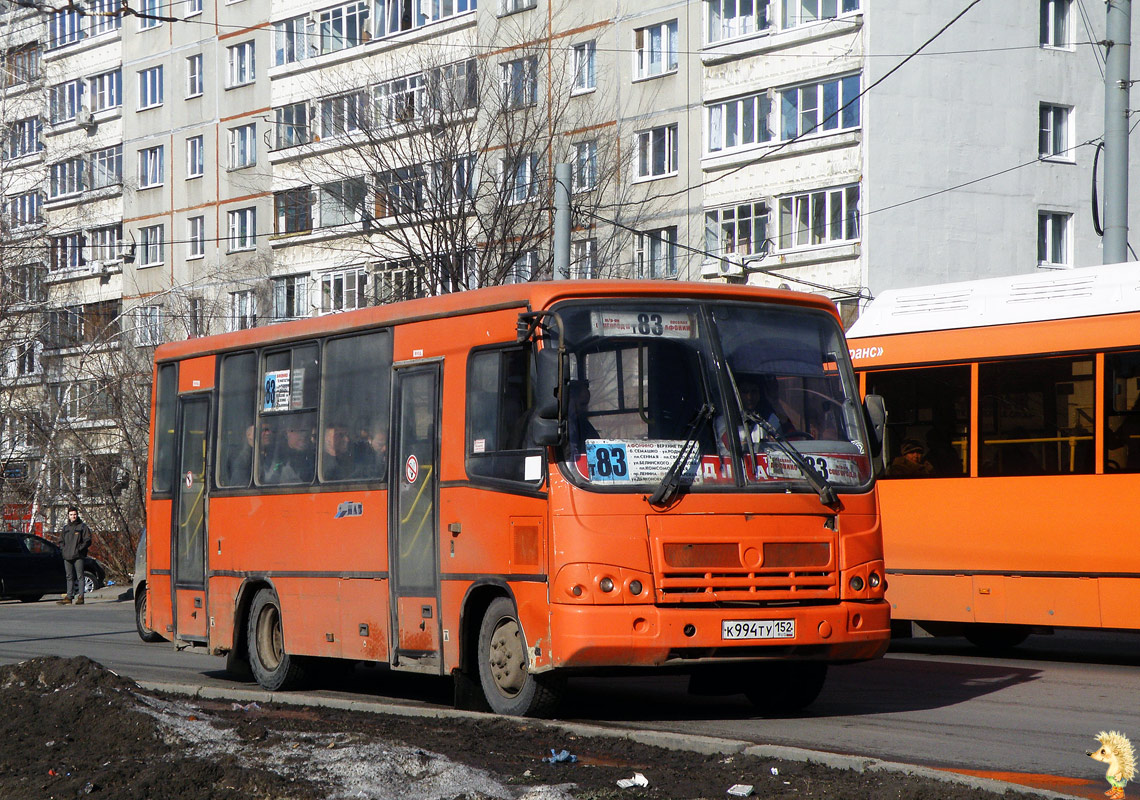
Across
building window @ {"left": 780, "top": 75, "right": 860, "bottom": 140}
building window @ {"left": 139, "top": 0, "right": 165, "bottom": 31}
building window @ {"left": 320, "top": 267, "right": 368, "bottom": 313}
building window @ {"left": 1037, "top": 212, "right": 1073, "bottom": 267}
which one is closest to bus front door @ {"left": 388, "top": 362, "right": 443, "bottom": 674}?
building window @ {"left": 780, "top": 75, "right": 860, "bottom": 140}

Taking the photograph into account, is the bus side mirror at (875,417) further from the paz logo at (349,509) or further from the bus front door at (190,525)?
the bus front door at (190,525)

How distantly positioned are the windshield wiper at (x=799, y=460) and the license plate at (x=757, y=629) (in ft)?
2.79

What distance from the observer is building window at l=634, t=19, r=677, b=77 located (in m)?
42.8

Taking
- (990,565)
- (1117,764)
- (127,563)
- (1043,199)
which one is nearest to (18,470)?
(127,563)

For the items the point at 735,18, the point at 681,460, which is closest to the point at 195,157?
the point at 735,18

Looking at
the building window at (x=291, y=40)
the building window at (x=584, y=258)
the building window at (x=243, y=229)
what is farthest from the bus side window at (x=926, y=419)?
the building window at (x=243, y=229)

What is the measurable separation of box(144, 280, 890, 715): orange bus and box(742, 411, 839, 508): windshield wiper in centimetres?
2

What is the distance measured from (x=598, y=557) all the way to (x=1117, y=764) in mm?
3923

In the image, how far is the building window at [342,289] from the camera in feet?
149

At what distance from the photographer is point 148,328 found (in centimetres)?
4572

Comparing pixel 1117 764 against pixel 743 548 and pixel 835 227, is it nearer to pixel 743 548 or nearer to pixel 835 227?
pixel 743 548

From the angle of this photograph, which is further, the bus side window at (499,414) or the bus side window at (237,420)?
the bus side window at (237,420)

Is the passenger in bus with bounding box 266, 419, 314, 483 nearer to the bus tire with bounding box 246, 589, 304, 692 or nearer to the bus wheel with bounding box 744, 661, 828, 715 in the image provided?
the bus tire with bounding box 246, 589, 304, 692

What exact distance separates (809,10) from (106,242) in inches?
1272
